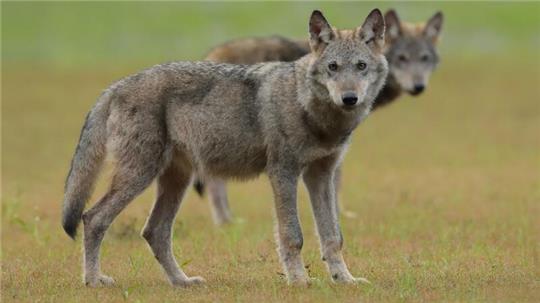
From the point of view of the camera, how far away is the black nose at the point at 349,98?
8.87 metres

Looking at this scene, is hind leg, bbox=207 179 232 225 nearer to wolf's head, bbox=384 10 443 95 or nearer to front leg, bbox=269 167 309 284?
wolf's head, bbox=384 10 443 95

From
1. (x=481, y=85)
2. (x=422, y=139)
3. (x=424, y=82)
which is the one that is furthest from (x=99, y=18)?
(x=424, y=82)

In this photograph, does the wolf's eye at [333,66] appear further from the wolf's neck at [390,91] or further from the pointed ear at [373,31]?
the wolf's neck at [390,91]

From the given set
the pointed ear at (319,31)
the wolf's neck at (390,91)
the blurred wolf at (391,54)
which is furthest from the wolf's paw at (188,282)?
the wolf's neck at (390,91)

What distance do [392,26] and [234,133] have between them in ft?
20.7

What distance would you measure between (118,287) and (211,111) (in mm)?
1672

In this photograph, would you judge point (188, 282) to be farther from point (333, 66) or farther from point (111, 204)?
point (333, 66)

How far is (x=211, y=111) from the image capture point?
966cm

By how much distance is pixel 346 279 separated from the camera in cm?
937

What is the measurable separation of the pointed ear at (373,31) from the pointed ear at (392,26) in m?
5.86

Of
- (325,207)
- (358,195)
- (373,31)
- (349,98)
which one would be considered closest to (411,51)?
(358,195)

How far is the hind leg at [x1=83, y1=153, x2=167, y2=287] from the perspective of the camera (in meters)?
9.30

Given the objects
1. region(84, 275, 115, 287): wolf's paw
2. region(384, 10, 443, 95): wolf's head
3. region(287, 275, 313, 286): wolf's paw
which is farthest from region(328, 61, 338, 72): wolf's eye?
region(384, 10, 443, 95): wolf's head

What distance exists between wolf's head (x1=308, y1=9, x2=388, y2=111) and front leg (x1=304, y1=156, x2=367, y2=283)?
26.5 inches
